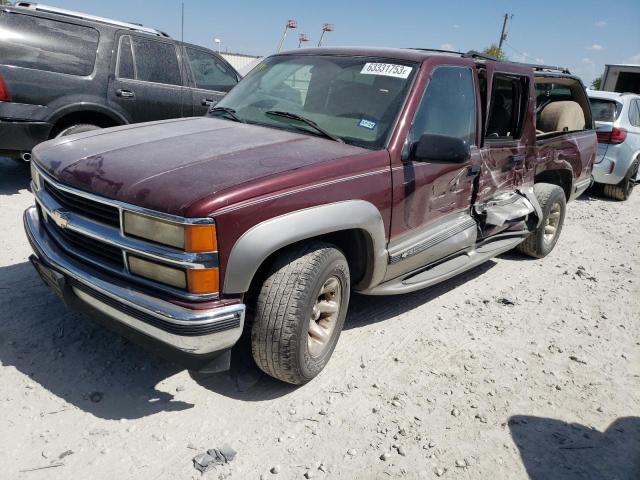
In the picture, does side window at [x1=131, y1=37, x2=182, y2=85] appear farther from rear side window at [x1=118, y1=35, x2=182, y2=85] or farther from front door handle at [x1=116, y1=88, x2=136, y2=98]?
front door handle at [x1=116, y1=88, x2=136, y2=98]

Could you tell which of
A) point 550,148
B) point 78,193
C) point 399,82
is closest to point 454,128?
point 399,82

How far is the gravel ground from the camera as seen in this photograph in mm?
2387

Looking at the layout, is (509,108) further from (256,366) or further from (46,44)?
(46,44)

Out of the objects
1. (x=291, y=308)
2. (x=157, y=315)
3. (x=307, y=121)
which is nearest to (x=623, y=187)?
(x=307, y=121)

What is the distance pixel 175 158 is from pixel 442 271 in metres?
2.12

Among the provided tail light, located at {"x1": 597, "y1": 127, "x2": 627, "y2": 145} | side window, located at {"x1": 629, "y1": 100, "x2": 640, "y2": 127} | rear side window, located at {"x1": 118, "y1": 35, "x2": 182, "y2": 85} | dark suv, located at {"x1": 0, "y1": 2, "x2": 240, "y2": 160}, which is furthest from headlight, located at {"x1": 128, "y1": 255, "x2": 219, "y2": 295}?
side window, located at {"x1": 629, "y1": 100, "x2": 640, "y2": 127}

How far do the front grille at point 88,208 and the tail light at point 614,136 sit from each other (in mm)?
8041

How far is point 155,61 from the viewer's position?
641 cm

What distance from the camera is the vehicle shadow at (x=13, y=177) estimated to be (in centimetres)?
597

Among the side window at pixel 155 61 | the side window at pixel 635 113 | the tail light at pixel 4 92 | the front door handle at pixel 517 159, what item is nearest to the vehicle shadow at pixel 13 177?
the tail light at pixel 4 92

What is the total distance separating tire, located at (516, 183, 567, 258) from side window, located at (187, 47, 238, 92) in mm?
4320

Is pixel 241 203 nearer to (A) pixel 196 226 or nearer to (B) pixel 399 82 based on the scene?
(A) pixel 196 226

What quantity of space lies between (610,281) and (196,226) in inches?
175

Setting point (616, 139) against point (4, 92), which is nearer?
point (4, 92)
